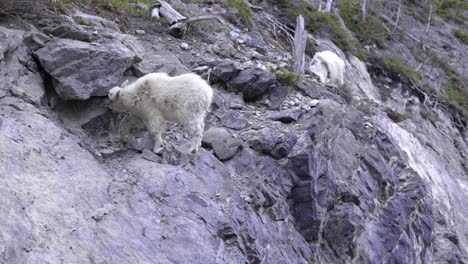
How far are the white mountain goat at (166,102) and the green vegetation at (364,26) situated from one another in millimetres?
20391

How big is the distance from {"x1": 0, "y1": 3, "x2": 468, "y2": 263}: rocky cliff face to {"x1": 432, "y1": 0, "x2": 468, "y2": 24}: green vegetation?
2446cm

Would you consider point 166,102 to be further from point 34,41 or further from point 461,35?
point 461,35

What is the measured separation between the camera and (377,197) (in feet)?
39.8

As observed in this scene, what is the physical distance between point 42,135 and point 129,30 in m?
A: 5.06

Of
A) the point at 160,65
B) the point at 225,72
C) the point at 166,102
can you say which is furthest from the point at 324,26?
the point at 166,102

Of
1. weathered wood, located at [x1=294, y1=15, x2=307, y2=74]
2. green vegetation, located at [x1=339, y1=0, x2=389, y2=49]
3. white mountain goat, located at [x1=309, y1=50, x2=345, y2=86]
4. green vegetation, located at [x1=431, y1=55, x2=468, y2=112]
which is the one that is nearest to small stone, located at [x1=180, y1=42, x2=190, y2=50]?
weathered wood, located at [x1=294, y1=15, x2=307, y2=74]

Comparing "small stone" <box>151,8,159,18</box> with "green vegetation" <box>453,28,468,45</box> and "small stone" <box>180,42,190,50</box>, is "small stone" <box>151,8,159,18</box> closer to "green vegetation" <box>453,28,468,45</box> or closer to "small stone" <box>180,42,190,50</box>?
"small stone" <box>180,42,190,50</box>

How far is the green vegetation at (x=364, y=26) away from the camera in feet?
92.2

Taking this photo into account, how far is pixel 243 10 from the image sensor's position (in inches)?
704

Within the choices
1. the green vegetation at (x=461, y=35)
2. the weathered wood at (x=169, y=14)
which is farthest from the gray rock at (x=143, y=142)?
the green vegetation at (x=461, y=35)

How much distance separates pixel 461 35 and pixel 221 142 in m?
28.0

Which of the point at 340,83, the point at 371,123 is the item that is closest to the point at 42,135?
the point at 371,123

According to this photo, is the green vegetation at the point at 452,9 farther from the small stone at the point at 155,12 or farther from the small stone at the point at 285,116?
the small stone at the point at 285,116

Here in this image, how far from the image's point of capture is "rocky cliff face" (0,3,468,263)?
23.9ft
